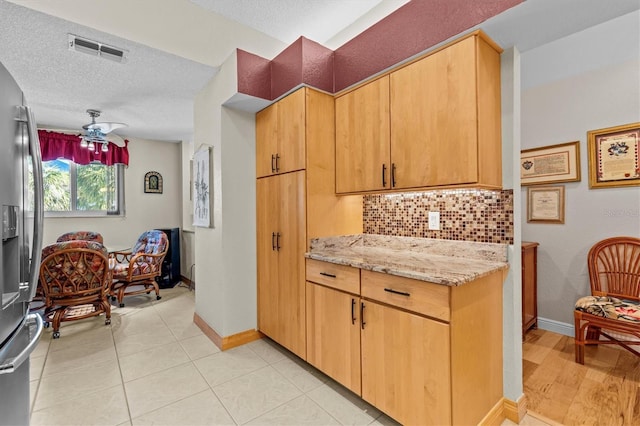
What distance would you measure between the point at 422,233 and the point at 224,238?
1.70 metres

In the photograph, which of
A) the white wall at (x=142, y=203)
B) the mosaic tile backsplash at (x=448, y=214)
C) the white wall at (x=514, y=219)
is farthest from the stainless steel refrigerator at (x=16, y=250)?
the white wall at (x=142, y=203)

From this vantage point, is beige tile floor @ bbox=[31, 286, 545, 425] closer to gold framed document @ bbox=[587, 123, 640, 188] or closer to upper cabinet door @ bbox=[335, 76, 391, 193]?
upper cabinet door @ bbox=[335, 76, 391, 193]

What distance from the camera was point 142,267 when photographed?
4078 mm

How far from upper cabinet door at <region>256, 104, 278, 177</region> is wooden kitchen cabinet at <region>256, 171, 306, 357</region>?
0.12m

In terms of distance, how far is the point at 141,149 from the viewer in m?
5.23

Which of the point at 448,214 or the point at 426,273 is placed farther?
the point at 448,214

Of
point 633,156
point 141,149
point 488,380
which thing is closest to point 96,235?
point 141,149

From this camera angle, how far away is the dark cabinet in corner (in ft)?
15.8

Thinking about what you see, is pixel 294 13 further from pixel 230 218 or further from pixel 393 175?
pixel 230 218

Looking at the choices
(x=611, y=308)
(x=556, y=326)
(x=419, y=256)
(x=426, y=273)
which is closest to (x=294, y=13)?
(x=419, y=256)

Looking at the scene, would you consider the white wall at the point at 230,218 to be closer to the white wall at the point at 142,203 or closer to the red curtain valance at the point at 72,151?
the red curtain valance at the point at 72,151

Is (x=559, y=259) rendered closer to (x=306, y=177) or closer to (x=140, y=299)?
(x=306, y=177)

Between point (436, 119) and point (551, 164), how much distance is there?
2.09 meters

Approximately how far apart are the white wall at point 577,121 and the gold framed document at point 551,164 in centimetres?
6
